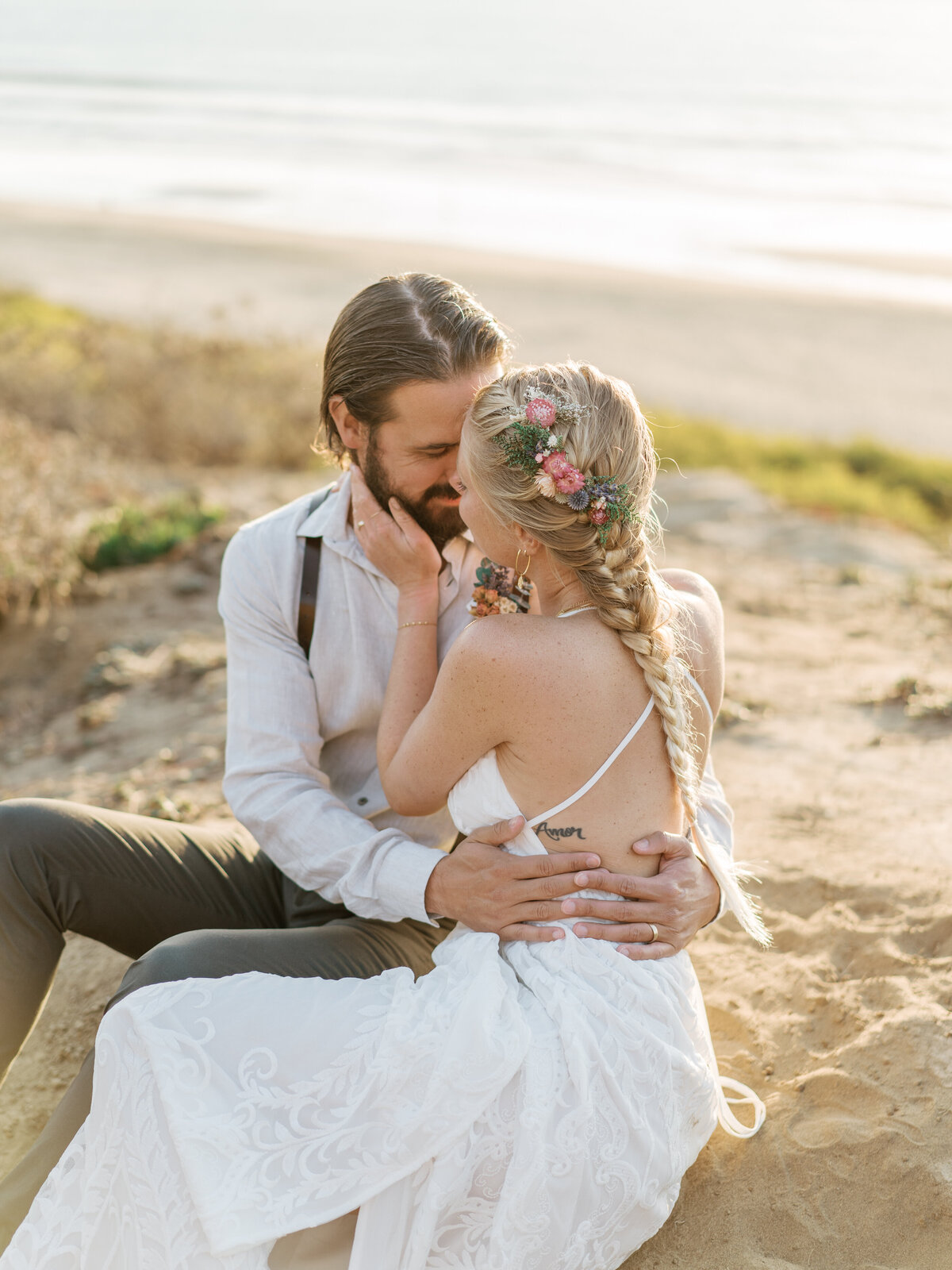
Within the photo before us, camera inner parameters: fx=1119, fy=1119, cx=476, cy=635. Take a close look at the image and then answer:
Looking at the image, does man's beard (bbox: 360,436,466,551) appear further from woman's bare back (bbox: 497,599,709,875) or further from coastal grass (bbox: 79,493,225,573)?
coastal grass (bbox: 79,493,225,573)

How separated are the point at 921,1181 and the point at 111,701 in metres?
4.26

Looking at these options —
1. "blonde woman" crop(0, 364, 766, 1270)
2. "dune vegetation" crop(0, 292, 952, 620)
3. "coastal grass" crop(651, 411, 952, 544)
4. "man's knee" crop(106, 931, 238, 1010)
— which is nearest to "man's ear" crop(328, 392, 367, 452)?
"blonde woman" crop(0, 364, 766, 1270)

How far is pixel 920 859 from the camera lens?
3.59 metres

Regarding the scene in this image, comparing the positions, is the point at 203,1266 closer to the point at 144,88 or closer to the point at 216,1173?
the point at 216,1173

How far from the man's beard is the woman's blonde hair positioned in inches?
21.9

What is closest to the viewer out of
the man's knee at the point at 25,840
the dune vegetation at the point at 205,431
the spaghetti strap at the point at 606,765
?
the spaghetti strap at the point at 606,765

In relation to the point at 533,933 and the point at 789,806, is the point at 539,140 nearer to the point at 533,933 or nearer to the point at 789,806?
the point at 789,806

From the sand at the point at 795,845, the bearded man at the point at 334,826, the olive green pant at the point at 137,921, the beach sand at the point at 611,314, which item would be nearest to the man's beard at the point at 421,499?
the bearded man at the point at 334,826

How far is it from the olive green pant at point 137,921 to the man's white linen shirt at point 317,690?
0.50 feet

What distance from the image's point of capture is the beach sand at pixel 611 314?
13383 millimetres

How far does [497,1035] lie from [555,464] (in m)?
1.14

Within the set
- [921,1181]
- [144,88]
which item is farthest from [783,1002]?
[144,88]

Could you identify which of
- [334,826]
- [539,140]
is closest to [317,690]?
[334,826]

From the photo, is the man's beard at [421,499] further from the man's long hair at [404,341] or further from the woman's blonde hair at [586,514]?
the woman's blonde hair at [586,514]
